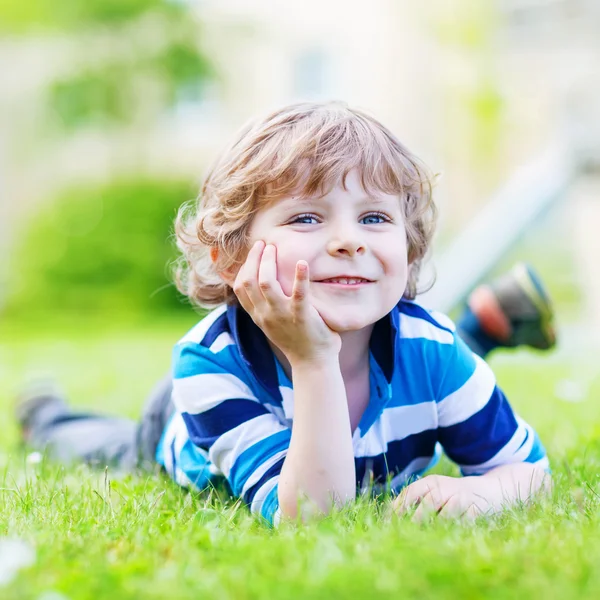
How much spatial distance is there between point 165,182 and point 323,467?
11.6 metres

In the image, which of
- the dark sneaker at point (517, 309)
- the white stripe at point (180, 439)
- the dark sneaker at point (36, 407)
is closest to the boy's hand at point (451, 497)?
the white stripe at point (180, 439)

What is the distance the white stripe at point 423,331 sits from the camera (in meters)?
2.12

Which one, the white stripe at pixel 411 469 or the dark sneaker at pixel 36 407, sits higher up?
the white stripe at pixel 411 469

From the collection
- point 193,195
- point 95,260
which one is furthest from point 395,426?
point 193,195

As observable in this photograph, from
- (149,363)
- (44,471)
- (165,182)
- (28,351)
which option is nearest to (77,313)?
(165,182)

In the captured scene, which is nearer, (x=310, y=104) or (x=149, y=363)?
(x=310, y=104)

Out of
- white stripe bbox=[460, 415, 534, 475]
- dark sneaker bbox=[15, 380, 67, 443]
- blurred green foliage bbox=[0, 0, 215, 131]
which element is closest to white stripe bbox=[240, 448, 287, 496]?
white stripe bbox=[460, 415, 534, 475]

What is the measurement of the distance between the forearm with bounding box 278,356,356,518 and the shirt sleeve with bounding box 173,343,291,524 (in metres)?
0.10

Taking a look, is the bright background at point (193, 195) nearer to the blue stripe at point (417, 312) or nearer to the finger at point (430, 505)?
the finger at point (430, 505)

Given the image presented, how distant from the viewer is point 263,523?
6.06 feet

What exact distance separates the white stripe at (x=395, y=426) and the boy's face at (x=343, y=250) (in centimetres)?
28

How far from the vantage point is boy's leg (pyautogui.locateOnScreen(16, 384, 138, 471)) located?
9.77 ft

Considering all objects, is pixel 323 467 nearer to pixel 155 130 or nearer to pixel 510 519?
pixel 510 519

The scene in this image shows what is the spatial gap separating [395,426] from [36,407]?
1.94 m
